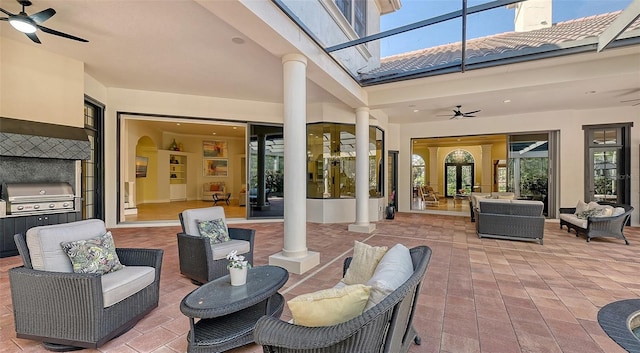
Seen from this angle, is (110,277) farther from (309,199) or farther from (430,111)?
(430,111)

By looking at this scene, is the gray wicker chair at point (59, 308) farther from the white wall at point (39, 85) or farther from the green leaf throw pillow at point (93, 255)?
the white wall at point (39, 85)

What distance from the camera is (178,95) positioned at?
23.2 ft

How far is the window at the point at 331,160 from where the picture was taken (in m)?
7.73

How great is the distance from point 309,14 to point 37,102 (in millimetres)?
4758

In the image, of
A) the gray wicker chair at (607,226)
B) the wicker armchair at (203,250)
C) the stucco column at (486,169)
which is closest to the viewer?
the wicker armchair at (203,250)

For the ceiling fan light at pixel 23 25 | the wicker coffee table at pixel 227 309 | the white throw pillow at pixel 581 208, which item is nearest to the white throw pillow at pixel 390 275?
the wicker coffee table at pixel 227 309

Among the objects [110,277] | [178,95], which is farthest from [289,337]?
[178,95]

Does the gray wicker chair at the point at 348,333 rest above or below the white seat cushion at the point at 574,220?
above

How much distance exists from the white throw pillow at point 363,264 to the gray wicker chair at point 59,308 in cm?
180

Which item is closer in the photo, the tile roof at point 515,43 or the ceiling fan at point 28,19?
the ceiling fan at point 28,19

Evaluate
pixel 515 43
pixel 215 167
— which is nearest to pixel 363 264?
pixel 515 43

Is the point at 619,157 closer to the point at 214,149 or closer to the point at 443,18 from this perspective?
the point at 443,18

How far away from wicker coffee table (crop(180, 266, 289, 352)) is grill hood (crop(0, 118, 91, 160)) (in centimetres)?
441

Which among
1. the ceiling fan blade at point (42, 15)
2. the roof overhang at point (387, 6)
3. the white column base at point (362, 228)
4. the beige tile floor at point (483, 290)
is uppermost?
the roof overhang at point (387, 6)
